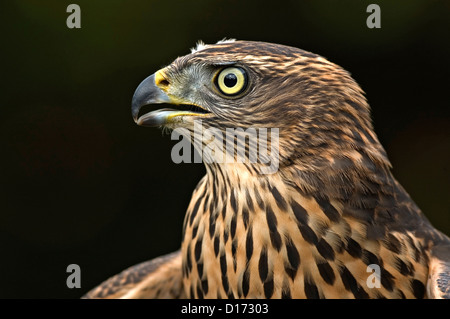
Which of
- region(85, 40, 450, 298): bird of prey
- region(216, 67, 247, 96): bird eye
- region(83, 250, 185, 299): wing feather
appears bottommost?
region(83, 250, 185, 299): wing feather

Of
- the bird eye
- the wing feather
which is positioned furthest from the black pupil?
the wing feather

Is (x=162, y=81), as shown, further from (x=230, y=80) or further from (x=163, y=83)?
(x=230, y=80)

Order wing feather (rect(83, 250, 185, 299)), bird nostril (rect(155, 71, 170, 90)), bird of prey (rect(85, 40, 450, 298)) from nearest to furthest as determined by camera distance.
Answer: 1. bird of prey (rect(85, 40, 450, 298))
2. bird nostril (rect(155, 71, 170, 90))
3. wing feather (rect(83, 250, 185, 299))

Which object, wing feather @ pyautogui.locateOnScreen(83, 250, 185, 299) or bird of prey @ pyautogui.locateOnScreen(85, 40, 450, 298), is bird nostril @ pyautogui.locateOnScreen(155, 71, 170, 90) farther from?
wing feather @ pyautogui.locateOnScreen(83, 250, 185, 299)

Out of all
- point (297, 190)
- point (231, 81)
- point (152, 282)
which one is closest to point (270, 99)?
point (231, 81)

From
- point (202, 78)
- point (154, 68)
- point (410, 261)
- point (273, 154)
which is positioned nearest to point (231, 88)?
point (202, 78)

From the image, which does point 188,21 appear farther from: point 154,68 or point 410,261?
point 410,261

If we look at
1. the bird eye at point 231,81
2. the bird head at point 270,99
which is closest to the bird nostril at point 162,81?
the bird head at point 270,99

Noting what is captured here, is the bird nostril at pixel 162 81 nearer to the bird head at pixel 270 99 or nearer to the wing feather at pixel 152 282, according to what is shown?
the bird head at pixel 270 99
